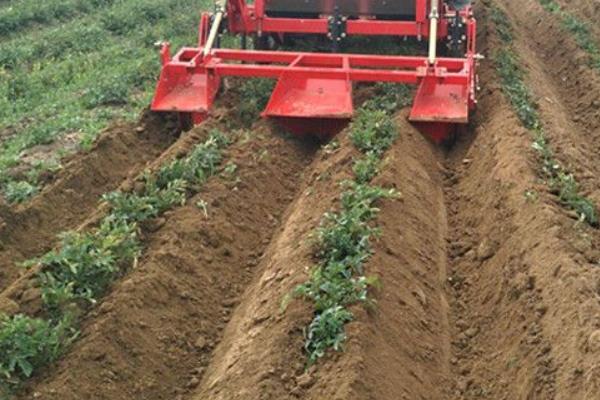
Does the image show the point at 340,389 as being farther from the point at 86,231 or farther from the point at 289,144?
the point at 289,144

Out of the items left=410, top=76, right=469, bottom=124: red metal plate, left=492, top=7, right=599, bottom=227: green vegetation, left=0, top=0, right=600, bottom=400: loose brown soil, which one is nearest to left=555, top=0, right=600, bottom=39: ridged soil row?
left=492, top=7, right=599, bottom=227: green vegetation

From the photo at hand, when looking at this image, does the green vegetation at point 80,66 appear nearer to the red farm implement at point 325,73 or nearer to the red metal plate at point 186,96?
the red metal plate at point 186,96

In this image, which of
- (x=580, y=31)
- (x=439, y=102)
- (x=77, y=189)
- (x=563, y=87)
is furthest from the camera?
(x=580, y=31)

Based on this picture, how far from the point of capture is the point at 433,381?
18.0 ft

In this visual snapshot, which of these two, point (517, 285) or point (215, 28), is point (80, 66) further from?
point (517, 285)

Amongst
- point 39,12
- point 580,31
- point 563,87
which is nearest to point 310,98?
point 563,87

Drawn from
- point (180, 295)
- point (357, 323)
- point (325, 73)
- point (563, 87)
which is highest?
point (325, 73)

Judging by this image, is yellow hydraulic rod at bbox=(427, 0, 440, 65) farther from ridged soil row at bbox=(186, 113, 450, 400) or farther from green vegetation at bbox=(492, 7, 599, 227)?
ridged soil row at bbox=(186, 113, 450, 400)

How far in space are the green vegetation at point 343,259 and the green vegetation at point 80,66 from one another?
3.03 meters

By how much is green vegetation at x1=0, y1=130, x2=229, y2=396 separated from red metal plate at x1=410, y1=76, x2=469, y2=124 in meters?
2.39

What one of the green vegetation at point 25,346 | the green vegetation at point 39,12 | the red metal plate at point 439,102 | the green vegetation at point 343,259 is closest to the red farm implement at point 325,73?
the red metal plate at point 439,102

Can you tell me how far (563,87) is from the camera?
12.6 metres

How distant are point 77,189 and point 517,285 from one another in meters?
4.09

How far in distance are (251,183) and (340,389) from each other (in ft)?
11.6
